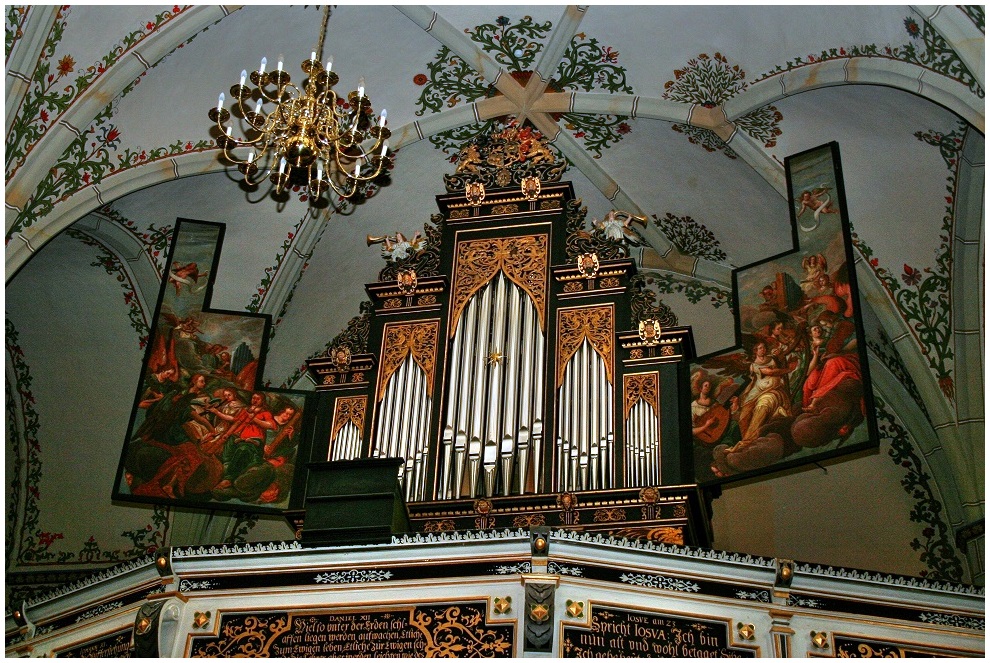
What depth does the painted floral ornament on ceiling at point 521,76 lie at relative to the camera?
1092 cm

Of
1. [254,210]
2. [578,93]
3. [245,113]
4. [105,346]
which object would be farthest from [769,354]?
[105,346]

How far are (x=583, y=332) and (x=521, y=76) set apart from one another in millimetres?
2665

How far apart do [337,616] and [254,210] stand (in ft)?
18.0

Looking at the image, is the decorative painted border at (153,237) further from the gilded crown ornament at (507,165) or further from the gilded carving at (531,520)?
the gilded carving at (531,520)

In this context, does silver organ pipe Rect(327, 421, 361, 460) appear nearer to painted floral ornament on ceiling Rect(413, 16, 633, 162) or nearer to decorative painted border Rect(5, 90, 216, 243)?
decorative painted border Rect(5, 90, 216, 243)

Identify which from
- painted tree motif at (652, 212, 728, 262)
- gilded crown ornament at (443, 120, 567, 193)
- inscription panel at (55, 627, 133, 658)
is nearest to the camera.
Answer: inscription panel at (55, 627, 133, 658)

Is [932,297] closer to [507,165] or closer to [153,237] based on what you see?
[507,165]

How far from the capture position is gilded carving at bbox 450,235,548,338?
33.9 ft

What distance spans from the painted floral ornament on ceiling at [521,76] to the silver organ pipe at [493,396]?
1901mm

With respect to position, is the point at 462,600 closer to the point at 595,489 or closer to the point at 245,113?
the point at 595,489

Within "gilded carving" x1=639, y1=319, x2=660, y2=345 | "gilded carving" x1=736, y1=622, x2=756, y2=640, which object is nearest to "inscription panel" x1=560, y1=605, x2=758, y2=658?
"gilded carving" x1=736, y1=622, x2=756, y2=640

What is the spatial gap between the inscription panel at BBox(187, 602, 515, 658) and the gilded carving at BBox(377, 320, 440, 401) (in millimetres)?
2922

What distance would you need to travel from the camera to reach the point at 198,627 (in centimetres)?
728

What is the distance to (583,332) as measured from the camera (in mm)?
9914
